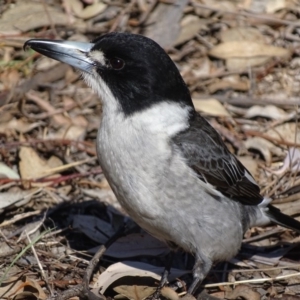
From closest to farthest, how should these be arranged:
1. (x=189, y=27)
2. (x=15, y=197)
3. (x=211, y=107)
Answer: (x=15, y=197)
(x=211, y=107)
(x=189, y=27)

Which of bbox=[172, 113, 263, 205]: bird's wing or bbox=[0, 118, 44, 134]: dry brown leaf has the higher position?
bbox=[172, 113, 263, 205]: bird's wing

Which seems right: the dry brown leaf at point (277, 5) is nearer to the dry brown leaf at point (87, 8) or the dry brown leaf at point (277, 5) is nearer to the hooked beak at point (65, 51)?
the dry brown leaf at point (87, 8)

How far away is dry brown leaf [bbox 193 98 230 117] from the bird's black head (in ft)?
5.76

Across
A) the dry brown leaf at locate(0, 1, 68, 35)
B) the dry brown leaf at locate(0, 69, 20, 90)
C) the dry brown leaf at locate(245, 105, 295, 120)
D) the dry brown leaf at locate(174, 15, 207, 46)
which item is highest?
the dry brown leaf at locate(0, 1, 68, 35)

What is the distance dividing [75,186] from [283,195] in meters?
1.50

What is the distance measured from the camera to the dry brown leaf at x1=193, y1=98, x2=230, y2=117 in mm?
6688

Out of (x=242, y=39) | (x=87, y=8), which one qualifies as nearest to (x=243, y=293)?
(x=242, y=39)

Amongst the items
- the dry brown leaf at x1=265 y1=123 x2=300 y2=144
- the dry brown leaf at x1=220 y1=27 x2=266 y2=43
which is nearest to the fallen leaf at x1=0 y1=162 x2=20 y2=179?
the dry brown leaf at x1=265 y1=123 x2=300 y2=144

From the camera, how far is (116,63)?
4.81m

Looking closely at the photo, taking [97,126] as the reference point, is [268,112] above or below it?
below

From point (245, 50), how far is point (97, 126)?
156 cm

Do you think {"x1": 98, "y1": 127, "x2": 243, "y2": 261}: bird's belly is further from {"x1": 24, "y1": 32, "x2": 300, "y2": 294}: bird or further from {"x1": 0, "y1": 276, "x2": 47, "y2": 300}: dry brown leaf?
{"x1": 0, "y1": 276, "x2": 47, "y2": 300}: dry brown leaf

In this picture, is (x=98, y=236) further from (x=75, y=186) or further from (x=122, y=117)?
(x=122, y=117)

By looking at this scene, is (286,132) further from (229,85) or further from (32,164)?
(32,164)
